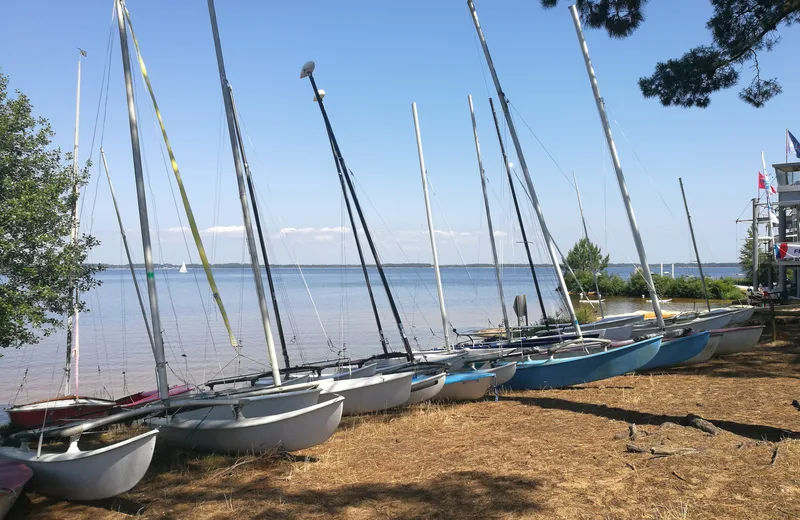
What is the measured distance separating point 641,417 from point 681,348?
16.8 feet

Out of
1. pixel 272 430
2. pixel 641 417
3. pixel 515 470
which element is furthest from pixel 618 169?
pixel 272 430

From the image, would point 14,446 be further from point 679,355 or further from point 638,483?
point 679,355

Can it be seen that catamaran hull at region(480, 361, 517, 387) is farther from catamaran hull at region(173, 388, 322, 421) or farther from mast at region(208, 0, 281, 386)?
catamaran hull at region(173, 388, 322, 421)

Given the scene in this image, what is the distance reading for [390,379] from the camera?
11156mm

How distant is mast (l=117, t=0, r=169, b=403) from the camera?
920 centimetres

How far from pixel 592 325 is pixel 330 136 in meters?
11.2

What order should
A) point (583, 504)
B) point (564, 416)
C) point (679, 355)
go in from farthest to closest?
point (679, 355), point (564, 416), point (583, 504)

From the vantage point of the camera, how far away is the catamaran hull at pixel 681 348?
14133 mm

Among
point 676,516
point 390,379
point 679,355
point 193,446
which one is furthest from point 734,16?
point 193,446

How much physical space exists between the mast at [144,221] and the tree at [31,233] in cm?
396

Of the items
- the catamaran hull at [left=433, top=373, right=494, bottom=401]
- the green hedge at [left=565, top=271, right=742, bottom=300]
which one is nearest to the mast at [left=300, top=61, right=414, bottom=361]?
the catamaran hull at [left=433, top=373, right=494, bottom=401]

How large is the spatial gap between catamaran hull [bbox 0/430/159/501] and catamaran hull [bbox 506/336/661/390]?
29.2ft

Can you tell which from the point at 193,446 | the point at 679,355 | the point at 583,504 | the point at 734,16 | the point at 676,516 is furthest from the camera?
the point at 679,355

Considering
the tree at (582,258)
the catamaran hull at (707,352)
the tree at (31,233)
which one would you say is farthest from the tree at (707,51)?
the tree at (582,258)
